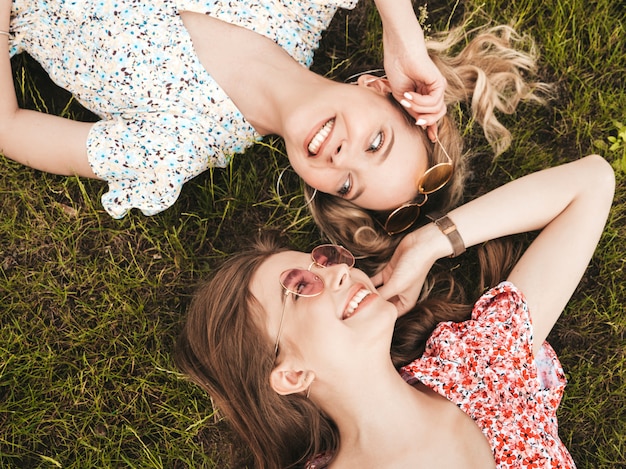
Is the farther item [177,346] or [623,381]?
[623,381]

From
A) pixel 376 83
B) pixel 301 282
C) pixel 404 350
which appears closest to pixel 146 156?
pixel 301 282

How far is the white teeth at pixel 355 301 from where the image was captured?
9.65 ft

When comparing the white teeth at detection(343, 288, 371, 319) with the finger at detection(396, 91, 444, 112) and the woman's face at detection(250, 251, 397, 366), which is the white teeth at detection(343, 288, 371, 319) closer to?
the woman's face at detection(250, 251, 397, 366)

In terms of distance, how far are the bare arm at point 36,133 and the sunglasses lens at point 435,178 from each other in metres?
1.97

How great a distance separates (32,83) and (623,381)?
167 inches

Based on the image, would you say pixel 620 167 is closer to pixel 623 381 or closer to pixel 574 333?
pixel 574 333

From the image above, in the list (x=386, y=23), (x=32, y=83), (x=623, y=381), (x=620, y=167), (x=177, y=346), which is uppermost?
(x=386, y=23)

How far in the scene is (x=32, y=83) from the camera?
13.2 feet

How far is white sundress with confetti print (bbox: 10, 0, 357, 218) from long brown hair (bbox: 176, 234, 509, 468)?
0.75 metres

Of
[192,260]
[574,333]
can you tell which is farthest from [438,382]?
[192,260]

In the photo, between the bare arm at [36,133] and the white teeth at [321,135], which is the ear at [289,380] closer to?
the white teeth at [321,135]

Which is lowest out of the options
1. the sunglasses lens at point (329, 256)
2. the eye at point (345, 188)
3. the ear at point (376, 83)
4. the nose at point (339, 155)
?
the sunglasses lens at point (329, 256)

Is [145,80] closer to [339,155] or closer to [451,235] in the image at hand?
[339,155]

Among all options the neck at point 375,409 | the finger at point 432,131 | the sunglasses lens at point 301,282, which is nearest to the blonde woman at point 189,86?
the finger at point 432,131
